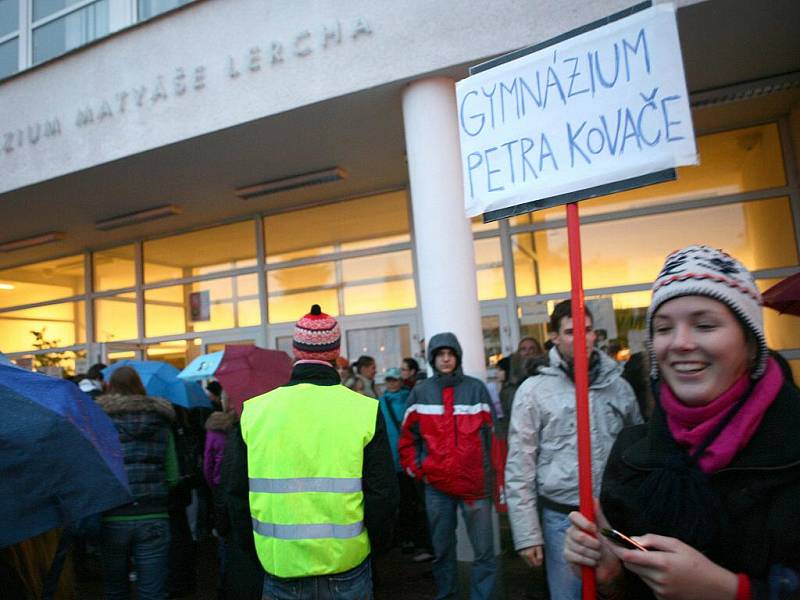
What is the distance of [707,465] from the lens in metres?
1.44

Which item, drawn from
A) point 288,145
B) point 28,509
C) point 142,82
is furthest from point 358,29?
point 28,509

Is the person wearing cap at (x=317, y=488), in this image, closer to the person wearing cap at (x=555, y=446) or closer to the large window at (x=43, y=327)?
the person wearing cap at (x=555, y=446)

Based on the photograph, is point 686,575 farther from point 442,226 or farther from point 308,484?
point 442,226

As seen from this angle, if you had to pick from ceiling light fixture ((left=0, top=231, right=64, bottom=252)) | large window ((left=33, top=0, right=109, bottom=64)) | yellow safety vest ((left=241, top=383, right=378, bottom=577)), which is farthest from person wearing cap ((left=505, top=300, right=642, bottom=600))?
ceiling light fixture ((left=0, top=231, right=64, bottom=252))

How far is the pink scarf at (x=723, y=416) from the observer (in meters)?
1.41

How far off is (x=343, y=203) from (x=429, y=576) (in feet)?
20.1

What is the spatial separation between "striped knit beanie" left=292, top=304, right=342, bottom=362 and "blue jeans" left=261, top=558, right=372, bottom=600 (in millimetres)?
920

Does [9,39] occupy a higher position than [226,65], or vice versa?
[9,39]

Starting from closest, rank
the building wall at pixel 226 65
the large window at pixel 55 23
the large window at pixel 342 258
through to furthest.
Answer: the building wall at pixel 226 65 < the large window at pixel 55 23 < the large window at pixel 342 258

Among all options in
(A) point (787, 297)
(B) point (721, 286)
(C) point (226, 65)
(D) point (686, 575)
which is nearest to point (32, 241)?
(C) point (226, 65)

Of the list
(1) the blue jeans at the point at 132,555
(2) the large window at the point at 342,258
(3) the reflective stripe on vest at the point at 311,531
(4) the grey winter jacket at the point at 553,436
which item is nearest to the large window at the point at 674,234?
(2) the large window at the point at 342,258

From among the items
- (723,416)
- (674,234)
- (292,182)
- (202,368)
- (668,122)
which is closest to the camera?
(723,416)

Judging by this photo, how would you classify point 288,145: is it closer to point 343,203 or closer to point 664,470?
point 343,203

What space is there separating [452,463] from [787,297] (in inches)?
99.7
